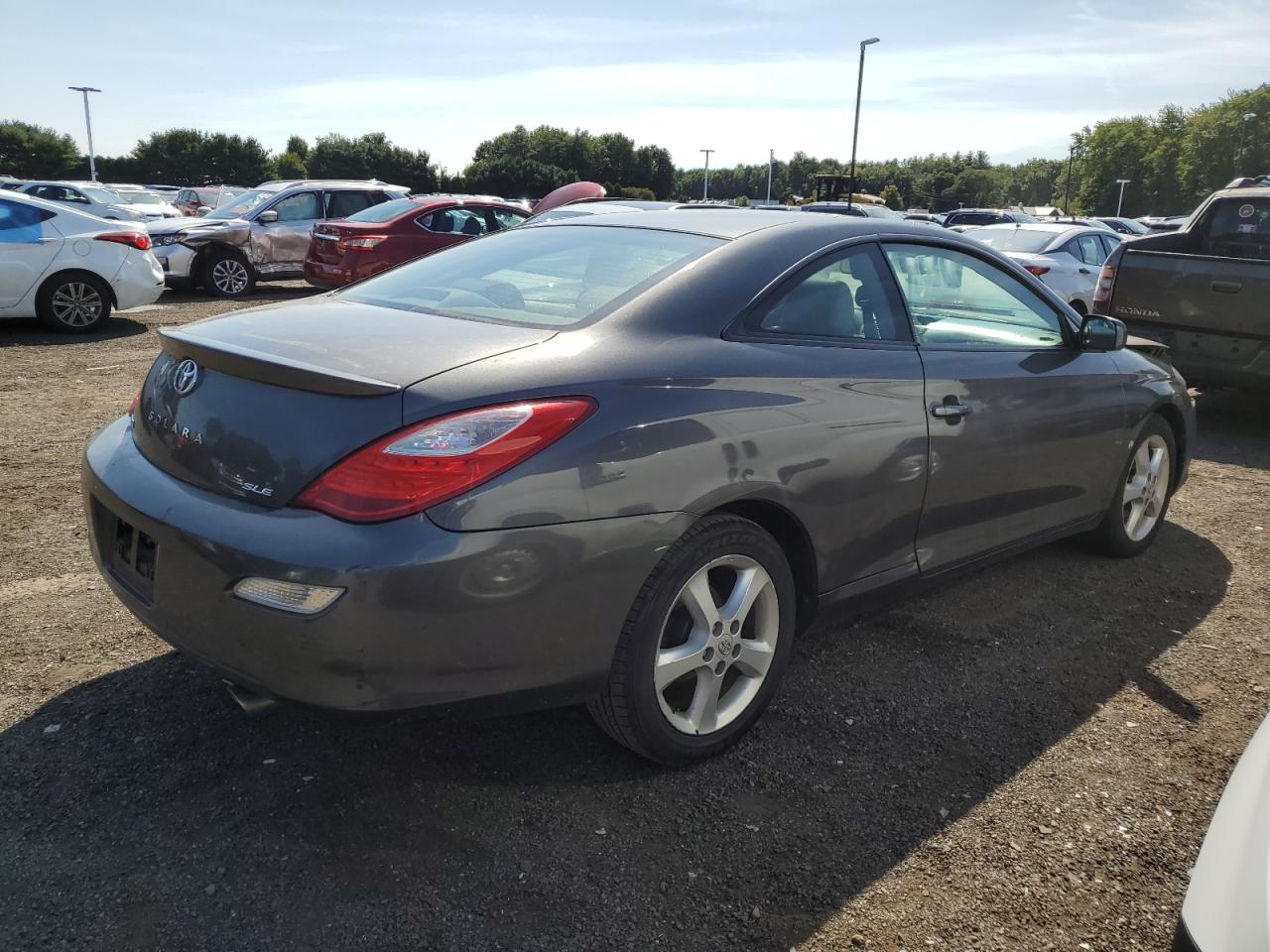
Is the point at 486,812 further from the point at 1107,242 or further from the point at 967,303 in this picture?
the point at 1107,242

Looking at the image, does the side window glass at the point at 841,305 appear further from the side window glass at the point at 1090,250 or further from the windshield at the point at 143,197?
the windshield at the point at 143,197

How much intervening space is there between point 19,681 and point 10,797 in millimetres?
672

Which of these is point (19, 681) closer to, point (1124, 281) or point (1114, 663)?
point (1114, 663)

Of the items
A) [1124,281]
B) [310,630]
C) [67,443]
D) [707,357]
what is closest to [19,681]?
[310,630]

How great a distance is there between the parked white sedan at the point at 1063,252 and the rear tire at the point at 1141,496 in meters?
6.01

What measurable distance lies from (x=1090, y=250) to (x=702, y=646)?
1042 centimetres

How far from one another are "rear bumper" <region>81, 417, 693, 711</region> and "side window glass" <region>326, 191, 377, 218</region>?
1336 centimetres

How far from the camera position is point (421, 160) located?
9269 cm

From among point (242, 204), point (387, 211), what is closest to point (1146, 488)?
point (387, 211)

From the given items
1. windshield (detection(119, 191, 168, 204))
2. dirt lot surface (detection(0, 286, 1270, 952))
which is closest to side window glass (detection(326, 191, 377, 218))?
dirt lot surface (detection(0, 286, 1270, 952))

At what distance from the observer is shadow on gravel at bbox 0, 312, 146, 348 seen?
9.80 m

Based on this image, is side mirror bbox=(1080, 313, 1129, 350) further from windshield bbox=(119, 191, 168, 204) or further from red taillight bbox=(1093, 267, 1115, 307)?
windshield bbox=(119, 191, 168, 204)

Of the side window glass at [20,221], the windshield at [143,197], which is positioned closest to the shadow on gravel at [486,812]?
the side window glass at [20,221]

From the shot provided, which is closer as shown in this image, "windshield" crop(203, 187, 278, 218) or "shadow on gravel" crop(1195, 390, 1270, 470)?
"shadow on gravel" crop(1195, 390, 1270, 470)
